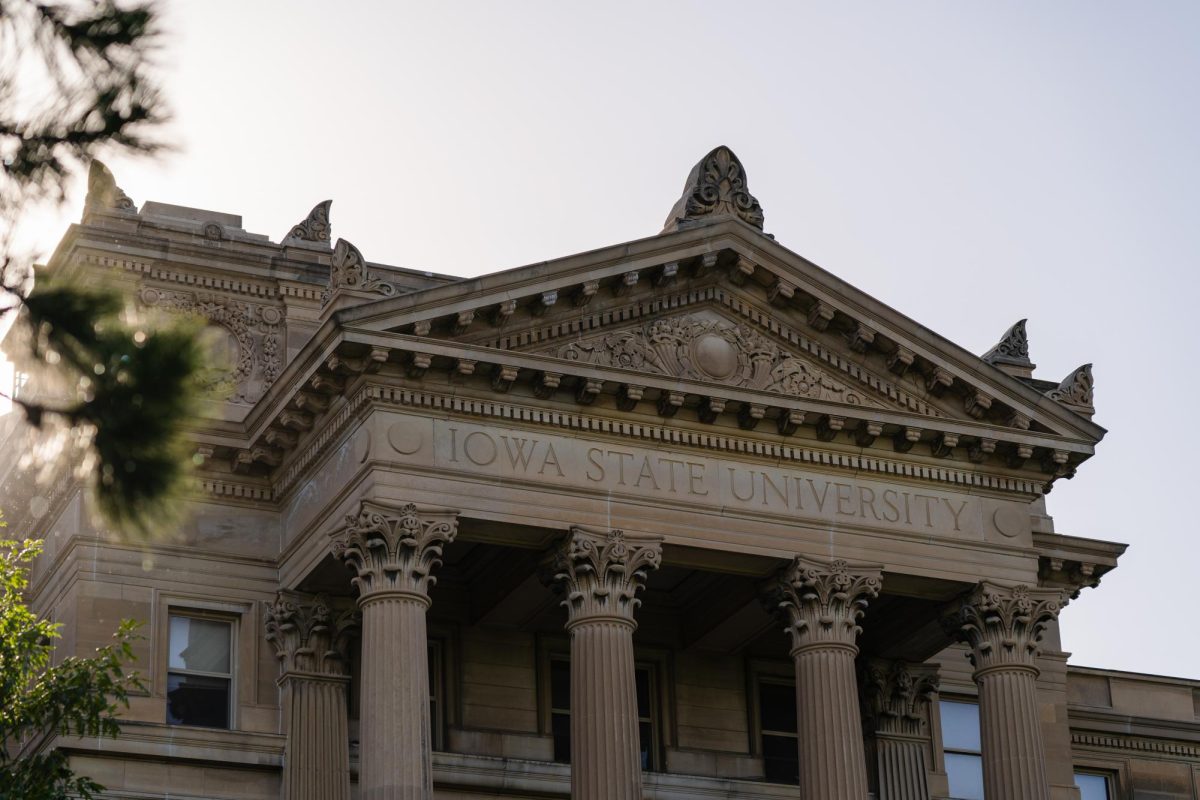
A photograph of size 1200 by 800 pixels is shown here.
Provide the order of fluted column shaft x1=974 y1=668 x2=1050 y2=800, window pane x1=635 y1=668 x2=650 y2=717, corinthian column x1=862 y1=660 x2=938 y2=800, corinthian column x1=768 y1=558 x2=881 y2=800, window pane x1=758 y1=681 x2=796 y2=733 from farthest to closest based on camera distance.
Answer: window pane x1=758 y1=681 x2=796 y2=733 → corinthian column x1=862 y1=660 x2=938 y2=800 → window pane x1=635 y1=668 x2=650 y2=717 → fluted column shaft x1=974 y1=668 x2=1050 y2=800 → corinthian column x1=768 y1=558 x2=881 y2=800

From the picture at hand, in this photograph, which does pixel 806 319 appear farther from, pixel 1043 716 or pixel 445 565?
pixel 1043 716

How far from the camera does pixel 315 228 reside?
41094 mm

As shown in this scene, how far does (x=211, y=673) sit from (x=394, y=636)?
454 centimetres

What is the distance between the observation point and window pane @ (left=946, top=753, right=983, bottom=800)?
42031 millimetres

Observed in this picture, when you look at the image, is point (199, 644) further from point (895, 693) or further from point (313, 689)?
point (895, 693)

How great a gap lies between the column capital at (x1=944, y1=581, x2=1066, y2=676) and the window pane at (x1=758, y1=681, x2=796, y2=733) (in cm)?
411

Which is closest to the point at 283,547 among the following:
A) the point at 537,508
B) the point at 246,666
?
the point at 246,666

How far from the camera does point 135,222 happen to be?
1555 inches

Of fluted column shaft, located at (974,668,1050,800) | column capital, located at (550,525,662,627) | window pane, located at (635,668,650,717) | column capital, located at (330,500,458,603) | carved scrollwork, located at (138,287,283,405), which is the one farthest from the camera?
window pane, located at (635,668,650,717)

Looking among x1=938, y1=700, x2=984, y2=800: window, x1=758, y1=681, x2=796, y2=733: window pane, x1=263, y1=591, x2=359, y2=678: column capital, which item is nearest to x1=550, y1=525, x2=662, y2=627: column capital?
x1=263, y1=591, x2=359, y2=678: column capital

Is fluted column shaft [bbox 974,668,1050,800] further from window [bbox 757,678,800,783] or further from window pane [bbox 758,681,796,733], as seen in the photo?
window pane [bbox 758,681,796,733]

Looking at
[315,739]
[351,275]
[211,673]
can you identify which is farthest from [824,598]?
[211,673]

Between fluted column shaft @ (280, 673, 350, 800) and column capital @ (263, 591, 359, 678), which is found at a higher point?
column capital @ (263, 591, 359, 678)

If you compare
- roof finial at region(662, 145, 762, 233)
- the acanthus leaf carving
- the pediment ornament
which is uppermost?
roof finial at region(662, 145, 762, 233)
